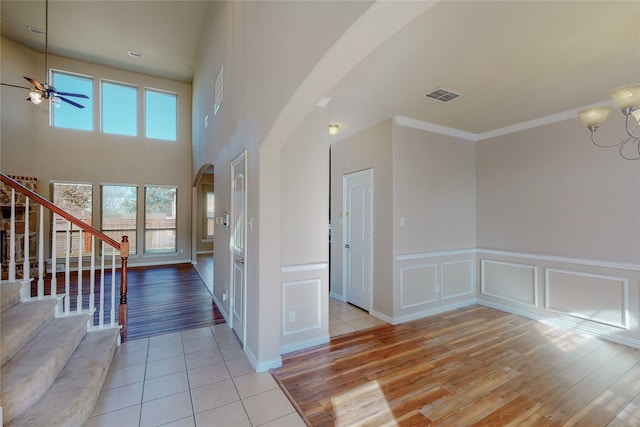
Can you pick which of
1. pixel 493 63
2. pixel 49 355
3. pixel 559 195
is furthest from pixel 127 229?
pixel 559 195

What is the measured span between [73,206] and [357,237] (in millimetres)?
7359

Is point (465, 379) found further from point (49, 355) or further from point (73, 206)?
point (73, 206)

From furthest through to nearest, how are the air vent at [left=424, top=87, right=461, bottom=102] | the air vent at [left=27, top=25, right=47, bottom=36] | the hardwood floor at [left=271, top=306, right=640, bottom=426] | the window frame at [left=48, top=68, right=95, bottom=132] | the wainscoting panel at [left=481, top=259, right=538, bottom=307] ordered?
1. the window frame at [left=48, top=68, right=95, bottom=132]
2. the air vent at [left=27, top=25, right=47, bottom=36]
3. the wainscoting panel at [left=481, top=259, right=538, bottom=307]
4. the air vent at [left=424, top=87, right=461, bottom=102]
5. the hardwood floor at [left=271, top=306, right=640, bottom=426]

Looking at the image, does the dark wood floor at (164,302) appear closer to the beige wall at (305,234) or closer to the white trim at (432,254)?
the beige wall at (305,234)

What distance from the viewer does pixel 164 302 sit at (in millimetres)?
4398

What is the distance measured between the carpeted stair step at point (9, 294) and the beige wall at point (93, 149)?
17.8 ft

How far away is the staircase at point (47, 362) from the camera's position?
5.45 ft

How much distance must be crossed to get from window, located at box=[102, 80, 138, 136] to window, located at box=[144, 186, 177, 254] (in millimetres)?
1720

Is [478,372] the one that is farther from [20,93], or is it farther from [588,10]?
[20,93]

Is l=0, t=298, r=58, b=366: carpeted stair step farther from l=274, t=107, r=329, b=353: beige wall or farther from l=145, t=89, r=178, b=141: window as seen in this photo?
l=145, t=89, r=178, b=141: window

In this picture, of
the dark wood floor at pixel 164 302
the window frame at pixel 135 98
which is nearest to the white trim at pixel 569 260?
the dark wood floor at pixel 164 302

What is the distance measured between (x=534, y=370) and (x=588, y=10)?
2906 millimetres

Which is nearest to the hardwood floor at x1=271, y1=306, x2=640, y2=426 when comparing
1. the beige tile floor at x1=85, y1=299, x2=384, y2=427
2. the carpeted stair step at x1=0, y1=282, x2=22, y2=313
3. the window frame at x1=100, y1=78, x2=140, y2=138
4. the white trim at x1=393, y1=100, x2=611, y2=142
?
the beige tile floor at x1=85, y1=299, x2=384, y2=427

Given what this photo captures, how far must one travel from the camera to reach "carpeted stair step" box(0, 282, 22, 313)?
2.33 metres
